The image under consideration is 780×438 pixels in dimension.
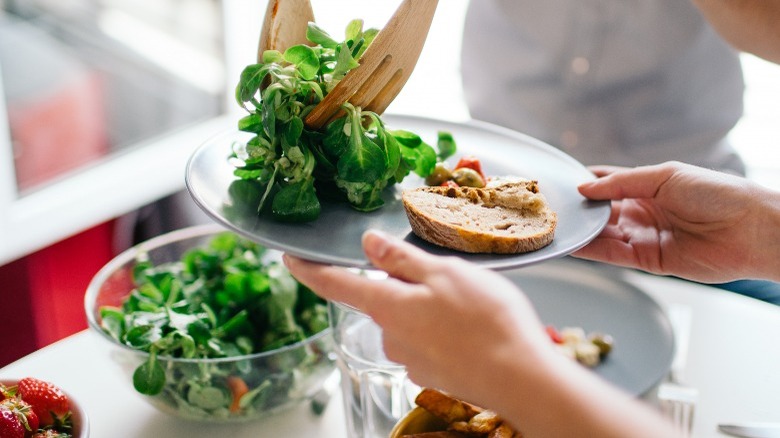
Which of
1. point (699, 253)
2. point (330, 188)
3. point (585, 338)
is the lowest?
point (585, 338)

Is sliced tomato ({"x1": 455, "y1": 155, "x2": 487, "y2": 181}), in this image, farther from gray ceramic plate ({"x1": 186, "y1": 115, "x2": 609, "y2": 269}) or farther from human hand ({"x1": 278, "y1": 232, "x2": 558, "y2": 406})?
human hand ({"x1": 278, "y1": 232, "x2": 558, "y2": 406})

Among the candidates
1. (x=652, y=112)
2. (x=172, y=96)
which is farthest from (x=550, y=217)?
(x=172, y=96)

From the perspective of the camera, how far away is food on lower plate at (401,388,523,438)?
0.94m

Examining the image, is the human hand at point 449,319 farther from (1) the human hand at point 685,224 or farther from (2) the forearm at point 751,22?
(2) the forearm at point 751,22

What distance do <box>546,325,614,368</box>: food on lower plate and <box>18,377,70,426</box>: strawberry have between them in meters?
0.68

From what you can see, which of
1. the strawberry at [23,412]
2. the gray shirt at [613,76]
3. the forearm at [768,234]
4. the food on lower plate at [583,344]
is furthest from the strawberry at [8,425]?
the gray shirt at [613,76]

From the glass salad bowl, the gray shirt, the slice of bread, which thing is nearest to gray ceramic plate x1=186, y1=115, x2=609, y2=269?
the slice of bread

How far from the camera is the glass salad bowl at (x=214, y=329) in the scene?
1089 millimetres

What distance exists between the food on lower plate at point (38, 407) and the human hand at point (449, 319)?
0.43 metres

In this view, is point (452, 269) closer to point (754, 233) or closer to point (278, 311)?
point (278, 311)

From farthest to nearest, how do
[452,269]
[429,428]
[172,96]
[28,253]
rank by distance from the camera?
[172,96] < [28,253] < [429,428] < [452,269]

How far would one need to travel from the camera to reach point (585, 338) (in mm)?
1281

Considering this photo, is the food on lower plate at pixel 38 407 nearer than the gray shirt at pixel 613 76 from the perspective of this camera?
Yes

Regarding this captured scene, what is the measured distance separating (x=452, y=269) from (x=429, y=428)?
30cm
